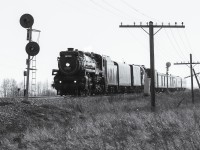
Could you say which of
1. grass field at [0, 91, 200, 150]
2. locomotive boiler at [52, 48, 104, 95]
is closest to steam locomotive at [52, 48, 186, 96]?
locomotive boiler at [52, 48, 104, 95]

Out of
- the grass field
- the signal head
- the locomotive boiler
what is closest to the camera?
the grass field

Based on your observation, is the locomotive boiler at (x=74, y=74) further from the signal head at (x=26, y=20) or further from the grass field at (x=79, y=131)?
the signal head at (x=26, y=20)

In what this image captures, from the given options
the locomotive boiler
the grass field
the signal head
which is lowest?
the grass field

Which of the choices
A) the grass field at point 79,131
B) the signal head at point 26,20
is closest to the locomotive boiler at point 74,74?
the grass field at point 79,131

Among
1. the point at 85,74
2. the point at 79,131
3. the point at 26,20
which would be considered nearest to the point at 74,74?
the point at 85,74

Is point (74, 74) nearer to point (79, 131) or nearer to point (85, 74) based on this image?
point (85, 74)

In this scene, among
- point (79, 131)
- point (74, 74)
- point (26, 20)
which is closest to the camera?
point (79, 131)

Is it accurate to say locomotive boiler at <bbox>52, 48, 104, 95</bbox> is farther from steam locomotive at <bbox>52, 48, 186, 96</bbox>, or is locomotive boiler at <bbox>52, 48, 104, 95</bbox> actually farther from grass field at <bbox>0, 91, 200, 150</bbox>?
grass field at <bbox>0, 91, 200, 150</bbox>

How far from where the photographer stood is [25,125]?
41.3 ft

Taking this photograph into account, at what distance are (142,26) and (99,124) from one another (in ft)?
43.8

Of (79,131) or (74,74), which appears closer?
(79,131)

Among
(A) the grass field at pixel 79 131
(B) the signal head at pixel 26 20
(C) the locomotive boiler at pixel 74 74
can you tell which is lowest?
(A) the grass field at pixel 79 131

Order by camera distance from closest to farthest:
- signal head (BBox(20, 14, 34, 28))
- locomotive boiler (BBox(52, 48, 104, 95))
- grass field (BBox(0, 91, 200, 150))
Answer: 1. grass field (BBox(0, 91, 200, 150))
2. signal head (BBox(20, 14, 34, 28))
3. locomotive boiler (BBox(52, 48, 104, 95))

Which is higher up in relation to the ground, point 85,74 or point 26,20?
point 26,20
